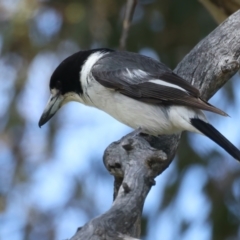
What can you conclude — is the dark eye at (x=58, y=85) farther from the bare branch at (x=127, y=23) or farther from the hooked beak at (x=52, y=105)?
the bare branch at (x=127, y=23)

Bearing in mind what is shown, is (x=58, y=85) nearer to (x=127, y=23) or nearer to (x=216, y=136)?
(x=127, y=23)

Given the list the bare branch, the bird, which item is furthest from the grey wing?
the bare branch

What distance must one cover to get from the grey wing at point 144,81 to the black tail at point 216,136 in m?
0.08

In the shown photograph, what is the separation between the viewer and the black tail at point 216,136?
3.30 metres

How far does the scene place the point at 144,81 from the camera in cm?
370

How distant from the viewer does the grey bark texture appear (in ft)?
8.59

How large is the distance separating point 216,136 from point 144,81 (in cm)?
55

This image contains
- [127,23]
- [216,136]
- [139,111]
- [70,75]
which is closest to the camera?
[216,136]

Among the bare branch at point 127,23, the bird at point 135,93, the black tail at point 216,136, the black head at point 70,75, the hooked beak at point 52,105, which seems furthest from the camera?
the bare branch at point 127,23

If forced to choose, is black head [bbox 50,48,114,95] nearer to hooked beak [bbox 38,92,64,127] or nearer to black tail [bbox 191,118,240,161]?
hooked beak [bbox 38,92,64,127]

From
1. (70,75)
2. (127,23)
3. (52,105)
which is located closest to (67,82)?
(70,75)

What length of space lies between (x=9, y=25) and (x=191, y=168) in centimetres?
174

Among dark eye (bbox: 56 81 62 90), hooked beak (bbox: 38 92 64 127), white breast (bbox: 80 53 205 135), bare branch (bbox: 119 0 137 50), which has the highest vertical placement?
bare branch (bbox: 119 0 137 50)

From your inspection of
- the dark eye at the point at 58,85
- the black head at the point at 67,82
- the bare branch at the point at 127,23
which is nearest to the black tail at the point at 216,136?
the black head at the point at 67,82
